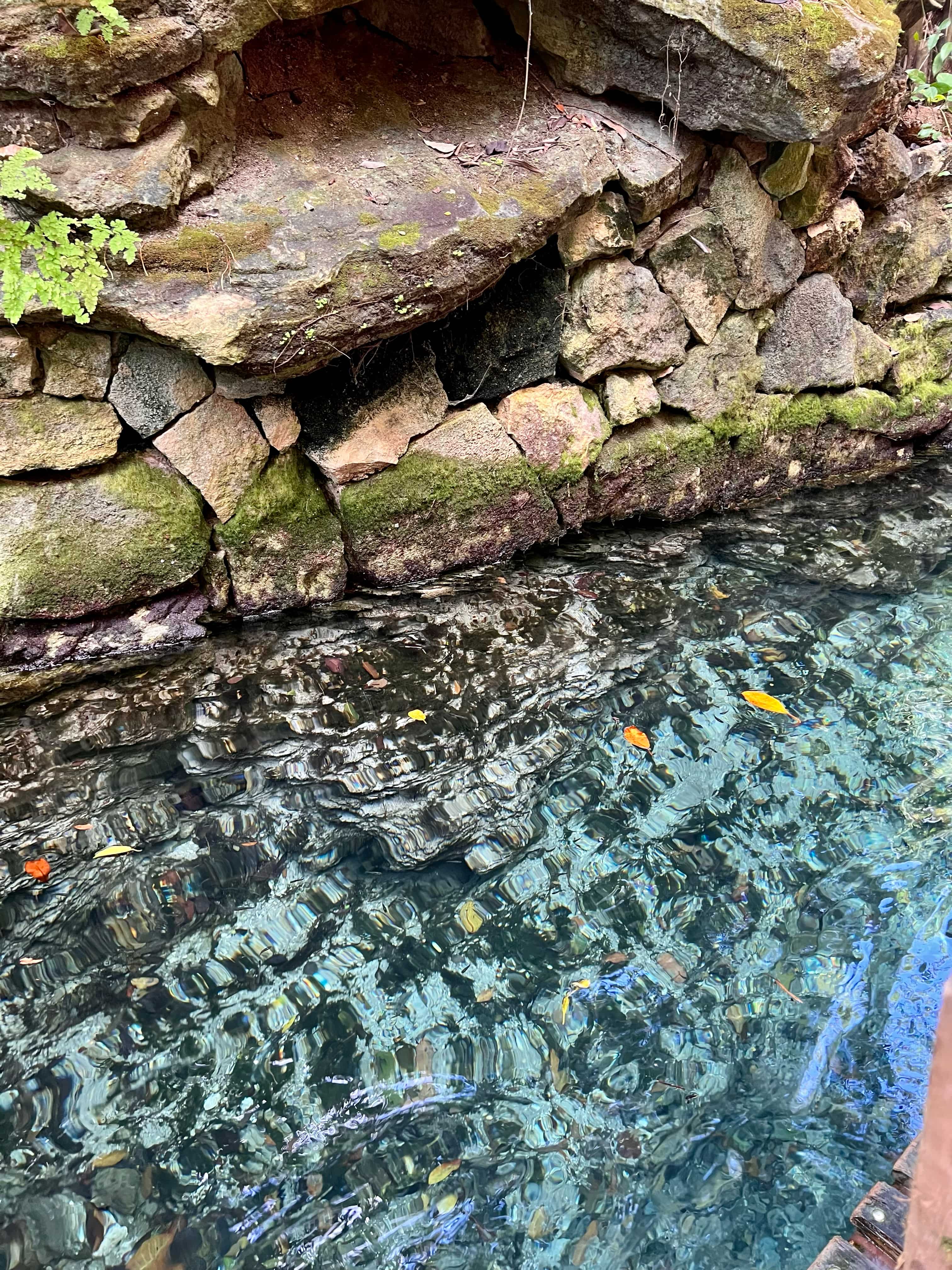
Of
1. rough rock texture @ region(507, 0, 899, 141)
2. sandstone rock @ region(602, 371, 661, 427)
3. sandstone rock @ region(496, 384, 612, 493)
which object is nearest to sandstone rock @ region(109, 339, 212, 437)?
sandstone rock @ region(496, 384, 612, 493)

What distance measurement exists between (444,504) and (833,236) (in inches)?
115

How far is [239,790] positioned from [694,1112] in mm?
1933

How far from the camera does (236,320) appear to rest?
124 inches

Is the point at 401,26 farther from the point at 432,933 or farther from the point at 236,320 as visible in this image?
the point at 432,933

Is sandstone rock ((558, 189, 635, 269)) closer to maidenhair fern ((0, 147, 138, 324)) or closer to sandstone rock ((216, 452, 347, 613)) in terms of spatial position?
sandstone rock ((216, 452, 347, 613))

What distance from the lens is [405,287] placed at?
3428mm

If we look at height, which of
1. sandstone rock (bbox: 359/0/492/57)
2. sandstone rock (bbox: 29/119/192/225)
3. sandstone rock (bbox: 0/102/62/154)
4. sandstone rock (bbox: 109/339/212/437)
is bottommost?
sandstone rock (bbox: 109/339/212/437)

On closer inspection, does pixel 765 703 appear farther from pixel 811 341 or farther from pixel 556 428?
pixel 811 341

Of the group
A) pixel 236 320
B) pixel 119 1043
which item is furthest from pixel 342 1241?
pixel 236 320

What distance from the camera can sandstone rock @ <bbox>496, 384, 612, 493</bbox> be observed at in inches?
168

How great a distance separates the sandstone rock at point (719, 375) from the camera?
4656 millimetres

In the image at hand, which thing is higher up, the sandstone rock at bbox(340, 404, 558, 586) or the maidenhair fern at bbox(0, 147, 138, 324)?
the maidenhair fern at bbox(0, 147, 138, 324)

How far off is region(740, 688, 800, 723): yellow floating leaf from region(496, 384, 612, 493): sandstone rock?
1539 millimetres

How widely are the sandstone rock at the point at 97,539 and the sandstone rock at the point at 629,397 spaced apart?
2282 millimetres
